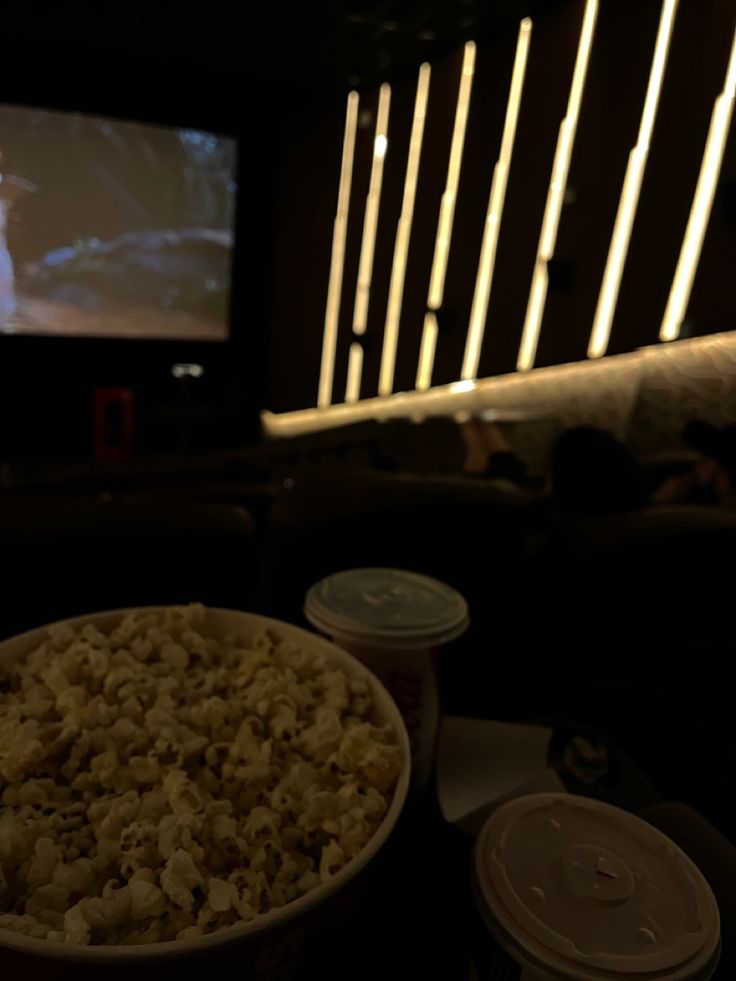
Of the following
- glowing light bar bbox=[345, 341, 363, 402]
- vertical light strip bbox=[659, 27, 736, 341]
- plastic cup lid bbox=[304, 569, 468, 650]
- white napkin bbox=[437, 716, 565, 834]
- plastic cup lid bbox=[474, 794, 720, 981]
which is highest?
vertical light strip bbox=[659, 27, 736, 341]

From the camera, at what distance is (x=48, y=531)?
0.80 meters

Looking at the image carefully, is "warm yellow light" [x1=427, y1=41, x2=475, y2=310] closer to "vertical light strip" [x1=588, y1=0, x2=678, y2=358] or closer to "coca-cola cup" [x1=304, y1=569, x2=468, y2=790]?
"vertical light strip" [x1=588, y1=0, x2=678, y2=358]

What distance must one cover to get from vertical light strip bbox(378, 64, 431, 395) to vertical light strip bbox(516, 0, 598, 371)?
1.13m

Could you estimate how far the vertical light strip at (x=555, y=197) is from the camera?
2900 mm

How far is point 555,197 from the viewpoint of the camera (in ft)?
10.2

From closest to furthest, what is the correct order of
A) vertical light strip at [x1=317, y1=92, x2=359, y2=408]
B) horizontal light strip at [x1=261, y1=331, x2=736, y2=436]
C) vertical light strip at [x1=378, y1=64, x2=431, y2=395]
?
horizontal light strip at [x1=261, y1=331, x2=736, y2=436] → vertical light strip at [x1=378, y1=64, x2=431, y2=395] → vertical light strip at [x1=317, y1=92, x2=359, y2=408]

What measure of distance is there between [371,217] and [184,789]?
439 centimetres

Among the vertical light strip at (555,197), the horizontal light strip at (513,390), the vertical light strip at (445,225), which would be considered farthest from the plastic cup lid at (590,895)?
the vertical light strip at (445,225)

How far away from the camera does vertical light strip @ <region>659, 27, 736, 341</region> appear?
7.18ft

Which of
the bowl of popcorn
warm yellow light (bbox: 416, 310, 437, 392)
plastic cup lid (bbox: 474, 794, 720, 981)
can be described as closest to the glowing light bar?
warm yellow light (bbox: 416, 310, 437, 392)

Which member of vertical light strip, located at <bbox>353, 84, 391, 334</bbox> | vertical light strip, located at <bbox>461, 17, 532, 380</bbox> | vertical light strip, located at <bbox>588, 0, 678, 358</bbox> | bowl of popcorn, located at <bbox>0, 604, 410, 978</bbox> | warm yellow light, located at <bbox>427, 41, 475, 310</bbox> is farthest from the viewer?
vertical light strip, located at <bbox>353, 84, 391, 334</bbox>

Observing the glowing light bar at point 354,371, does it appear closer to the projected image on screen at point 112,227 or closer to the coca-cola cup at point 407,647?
the projected image on screen at point 112,227

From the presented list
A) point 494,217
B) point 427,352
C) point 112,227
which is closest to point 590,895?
point 494,217

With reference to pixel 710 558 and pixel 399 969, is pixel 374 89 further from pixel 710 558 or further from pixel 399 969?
pixel 399 969
